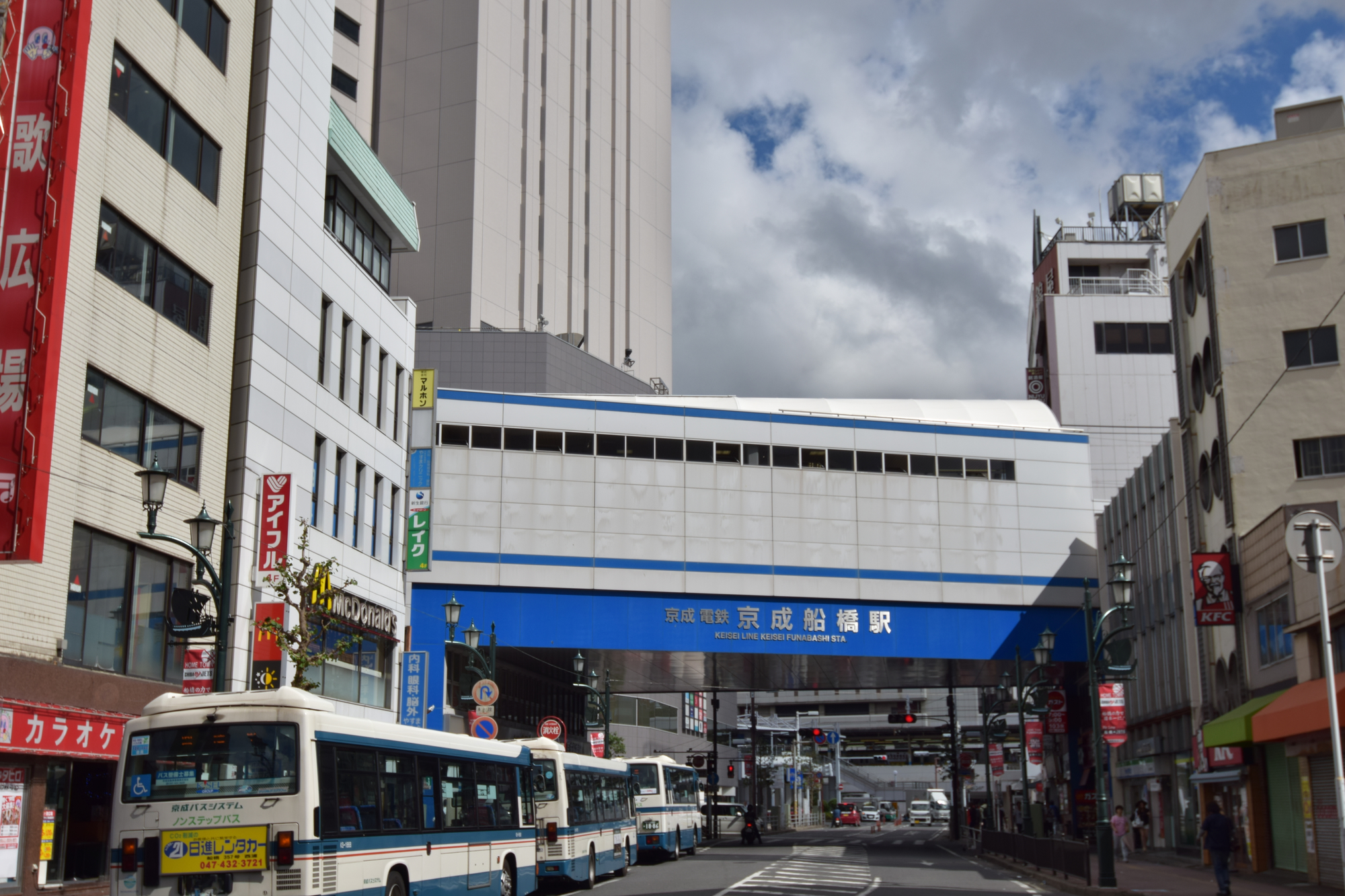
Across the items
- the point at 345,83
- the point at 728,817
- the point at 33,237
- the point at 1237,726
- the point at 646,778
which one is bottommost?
the point at 728,817

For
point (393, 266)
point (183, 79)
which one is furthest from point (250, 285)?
point (393, 266)

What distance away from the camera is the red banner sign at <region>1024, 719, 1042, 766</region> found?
51.6 metres

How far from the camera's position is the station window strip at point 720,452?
184 ft

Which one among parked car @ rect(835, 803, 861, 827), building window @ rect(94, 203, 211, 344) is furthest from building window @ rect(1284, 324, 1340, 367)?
parked car @ rect(835, 803, 861, 827)

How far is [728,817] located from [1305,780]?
254 feet

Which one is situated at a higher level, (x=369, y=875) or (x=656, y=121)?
(x=656, y=121)

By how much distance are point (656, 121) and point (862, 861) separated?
221ft

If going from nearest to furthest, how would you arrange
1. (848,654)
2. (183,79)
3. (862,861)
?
(183,79), (862,861), (848,654)

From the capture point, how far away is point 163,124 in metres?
27.7

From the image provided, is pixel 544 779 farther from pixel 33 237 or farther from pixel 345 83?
pixel 345 83

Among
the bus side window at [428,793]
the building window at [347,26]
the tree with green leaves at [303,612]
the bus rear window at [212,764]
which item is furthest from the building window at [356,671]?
the building window at [347,26]

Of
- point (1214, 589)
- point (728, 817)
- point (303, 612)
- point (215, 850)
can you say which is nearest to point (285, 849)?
point (215, 850)

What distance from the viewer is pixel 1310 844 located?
29828 millimetres

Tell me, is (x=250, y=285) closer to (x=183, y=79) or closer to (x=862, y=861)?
(x=183, y=79)
